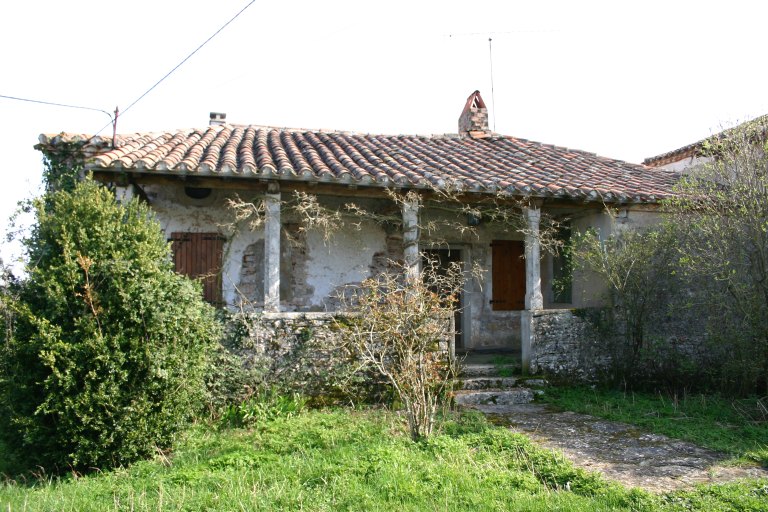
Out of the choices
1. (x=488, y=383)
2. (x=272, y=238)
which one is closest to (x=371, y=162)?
(x=272, y=238)

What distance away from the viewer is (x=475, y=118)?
1384cm

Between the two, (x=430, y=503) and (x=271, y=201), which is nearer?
(x=430, y=503)

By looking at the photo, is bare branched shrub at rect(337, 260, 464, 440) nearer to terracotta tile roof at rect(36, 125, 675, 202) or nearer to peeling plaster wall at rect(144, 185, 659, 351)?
terracotta tile roof at rect(36, 125, 675, 202)

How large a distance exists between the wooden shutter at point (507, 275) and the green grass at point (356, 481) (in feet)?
18.0

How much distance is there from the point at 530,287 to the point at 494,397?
79.0 inches

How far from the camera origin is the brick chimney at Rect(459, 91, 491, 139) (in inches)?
541

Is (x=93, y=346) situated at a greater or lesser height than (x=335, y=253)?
lesser

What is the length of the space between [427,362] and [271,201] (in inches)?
154

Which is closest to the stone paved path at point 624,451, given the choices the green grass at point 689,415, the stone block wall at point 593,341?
the green grass at point 689,415

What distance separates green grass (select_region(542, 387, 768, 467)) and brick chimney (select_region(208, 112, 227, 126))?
27.7ft

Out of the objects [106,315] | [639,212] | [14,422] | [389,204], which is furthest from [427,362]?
[639,212]

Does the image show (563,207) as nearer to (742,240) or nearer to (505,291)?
(505,291)

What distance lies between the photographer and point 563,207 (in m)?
10.0

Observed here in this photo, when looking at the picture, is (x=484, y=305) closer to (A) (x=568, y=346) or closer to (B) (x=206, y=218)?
(A) (x=568, y=346)
